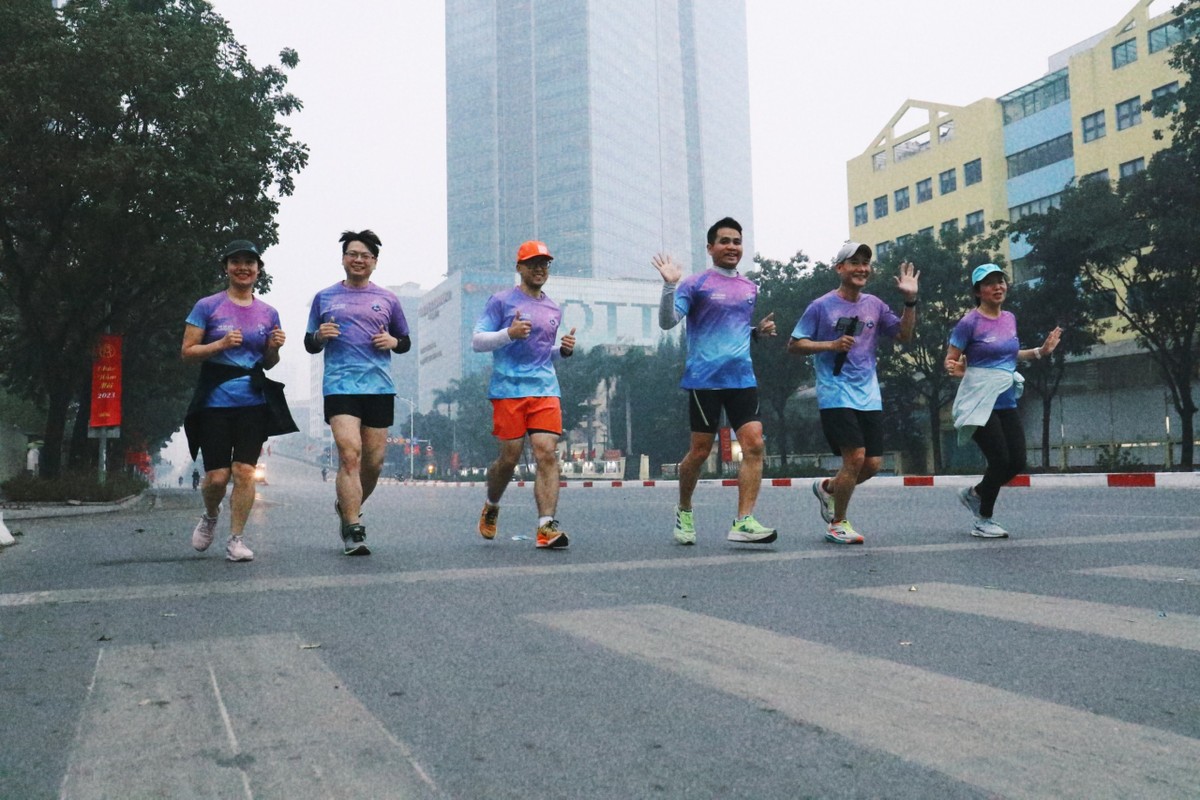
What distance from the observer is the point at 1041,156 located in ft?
157

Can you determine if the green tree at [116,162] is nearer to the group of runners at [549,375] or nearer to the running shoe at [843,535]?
the group of runners at [549,375]

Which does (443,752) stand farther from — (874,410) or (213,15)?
(213,15)

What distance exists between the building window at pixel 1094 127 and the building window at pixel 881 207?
1335 centimetres

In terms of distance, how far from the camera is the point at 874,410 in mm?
6797

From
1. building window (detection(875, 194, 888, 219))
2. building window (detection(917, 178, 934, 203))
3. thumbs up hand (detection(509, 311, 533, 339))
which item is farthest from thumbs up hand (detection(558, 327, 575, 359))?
building window (detection(875, 194, 888, 219))

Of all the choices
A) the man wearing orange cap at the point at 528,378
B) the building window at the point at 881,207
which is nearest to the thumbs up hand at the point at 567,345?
the man wearing orange cap at the point at 528,378

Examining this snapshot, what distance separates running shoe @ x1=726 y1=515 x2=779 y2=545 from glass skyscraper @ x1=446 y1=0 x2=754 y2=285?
137 metres

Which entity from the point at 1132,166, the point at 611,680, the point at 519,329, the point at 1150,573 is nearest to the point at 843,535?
the point at 1150,573

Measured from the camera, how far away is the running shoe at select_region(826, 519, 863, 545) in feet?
21.2

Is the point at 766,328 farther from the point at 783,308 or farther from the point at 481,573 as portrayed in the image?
the point at 783,308

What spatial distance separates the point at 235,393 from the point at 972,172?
168 ft

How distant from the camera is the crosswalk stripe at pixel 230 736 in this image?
5.81 feet

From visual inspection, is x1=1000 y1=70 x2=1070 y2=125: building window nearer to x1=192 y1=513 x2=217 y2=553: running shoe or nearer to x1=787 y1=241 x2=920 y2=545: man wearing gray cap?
x1=787 y1=241 x2=920 y2=545: man wearing gray cap

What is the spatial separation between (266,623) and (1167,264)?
27713 mm
